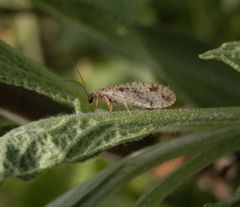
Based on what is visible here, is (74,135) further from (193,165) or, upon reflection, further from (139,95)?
(139,95)

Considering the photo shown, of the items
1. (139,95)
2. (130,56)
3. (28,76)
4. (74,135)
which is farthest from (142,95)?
(130,56)

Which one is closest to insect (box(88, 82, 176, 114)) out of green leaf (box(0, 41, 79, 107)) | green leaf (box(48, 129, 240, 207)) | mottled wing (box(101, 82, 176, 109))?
mottled wing (box(101, 82, 176, 109))

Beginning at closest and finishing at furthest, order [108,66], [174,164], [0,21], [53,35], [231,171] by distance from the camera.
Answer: [231,171] < [174,164] < [0,21] < [108,66] < [53,35]

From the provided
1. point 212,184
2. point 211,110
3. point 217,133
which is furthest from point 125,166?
point 212,184

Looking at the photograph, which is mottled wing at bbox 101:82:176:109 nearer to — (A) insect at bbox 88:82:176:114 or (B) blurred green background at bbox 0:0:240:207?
(A) insect at bbox 88:82:176:114

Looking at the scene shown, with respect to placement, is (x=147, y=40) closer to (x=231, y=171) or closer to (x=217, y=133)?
(x=231, y=171)

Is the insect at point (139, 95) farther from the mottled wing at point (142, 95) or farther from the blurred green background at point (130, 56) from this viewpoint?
the blurred green background at point (130, 56)
